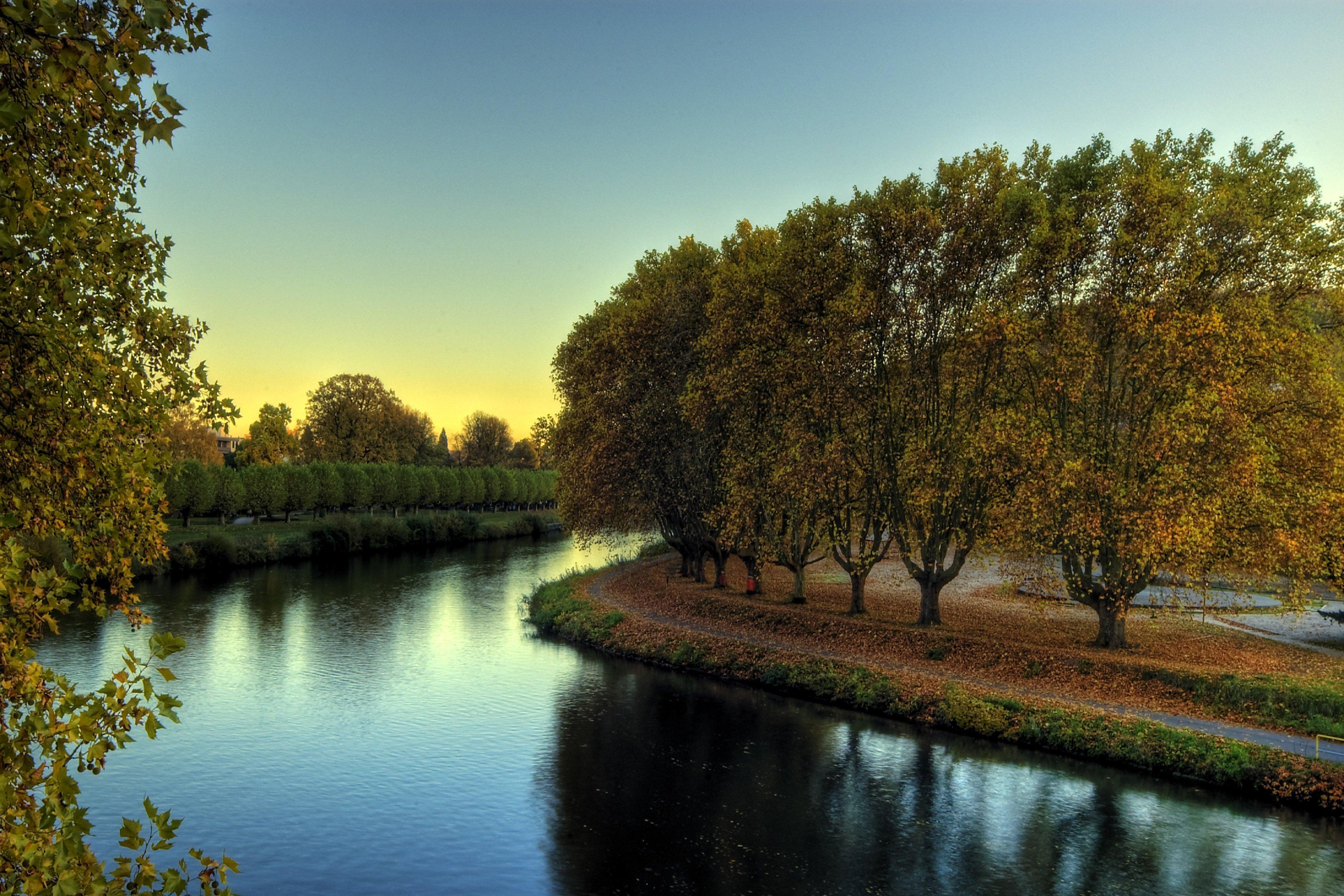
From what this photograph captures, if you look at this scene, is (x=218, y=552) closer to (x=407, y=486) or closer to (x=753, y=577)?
(x=753, y=577)

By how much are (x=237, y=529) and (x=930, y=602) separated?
60.9m

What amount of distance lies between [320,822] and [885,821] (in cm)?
1345

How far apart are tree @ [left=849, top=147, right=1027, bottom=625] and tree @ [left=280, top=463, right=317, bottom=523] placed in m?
66.2

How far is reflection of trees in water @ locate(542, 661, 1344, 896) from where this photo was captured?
61.1 ft

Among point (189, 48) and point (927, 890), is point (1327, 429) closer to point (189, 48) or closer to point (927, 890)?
point (927, 890)

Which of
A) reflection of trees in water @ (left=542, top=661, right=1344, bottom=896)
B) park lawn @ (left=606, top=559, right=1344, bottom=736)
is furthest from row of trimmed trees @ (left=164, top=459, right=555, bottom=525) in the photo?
reflection of trees in water @ (left=542, top=661, right=1344, bottom=896)

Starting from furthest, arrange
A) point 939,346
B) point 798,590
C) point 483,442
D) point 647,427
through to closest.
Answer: point 483,442 < point 647,427 < point 798,590 < point 939,346

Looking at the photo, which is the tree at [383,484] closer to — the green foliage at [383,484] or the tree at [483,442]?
the green foliage at [383,484]

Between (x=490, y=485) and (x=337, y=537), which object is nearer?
(x=337, y=537)

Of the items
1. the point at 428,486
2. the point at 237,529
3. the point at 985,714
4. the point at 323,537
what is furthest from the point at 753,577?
the point at 428,486

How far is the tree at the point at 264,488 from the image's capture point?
80938 mm

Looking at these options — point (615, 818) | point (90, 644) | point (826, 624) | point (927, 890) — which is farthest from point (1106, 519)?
point (90, 644)

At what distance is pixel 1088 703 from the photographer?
27.5 meters

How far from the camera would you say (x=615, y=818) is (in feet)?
71.5
